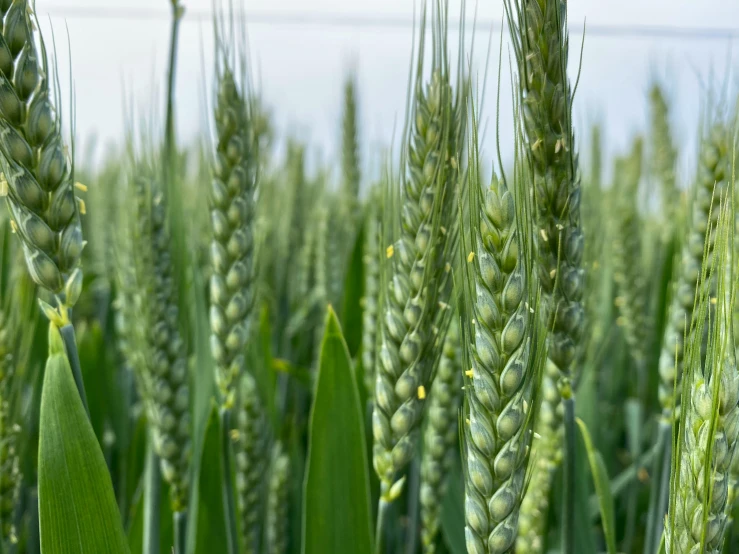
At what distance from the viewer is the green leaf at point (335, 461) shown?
3.60ft

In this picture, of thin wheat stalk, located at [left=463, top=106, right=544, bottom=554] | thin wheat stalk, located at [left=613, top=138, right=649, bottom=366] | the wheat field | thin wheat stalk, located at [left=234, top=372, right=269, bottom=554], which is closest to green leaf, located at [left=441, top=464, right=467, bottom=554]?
the wheat field

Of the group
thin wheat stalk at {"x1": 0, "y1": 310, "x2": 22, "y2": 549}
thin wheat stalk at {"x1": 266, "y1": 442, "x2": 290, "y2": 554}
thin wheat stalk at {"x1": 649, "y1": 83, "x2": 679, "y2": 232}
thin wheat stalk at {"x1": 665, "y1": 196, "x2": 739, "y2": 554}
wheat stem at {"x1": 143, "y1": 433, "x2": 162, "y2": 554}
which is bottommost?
thin wheat stalk at {"x1": 266, "y1": 442, "x2": 290, "y2": 554}

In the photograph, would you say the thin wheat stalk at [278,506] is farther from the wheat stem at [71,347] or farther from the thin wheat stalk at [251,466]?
the wheat stem at [71,347]

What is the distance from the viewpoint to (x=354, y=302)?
2.01m

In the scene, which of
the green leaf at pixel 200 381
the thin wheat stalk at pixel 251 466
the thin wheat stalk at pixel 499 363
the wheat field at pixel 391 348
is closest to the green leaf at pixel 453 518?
the wheat field at pixel 391 348

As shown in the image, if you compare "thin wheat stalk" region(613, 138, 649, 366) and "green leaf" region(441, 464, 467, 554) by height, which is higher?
"thin wheat stalk" region(613, 138, 649, 366)

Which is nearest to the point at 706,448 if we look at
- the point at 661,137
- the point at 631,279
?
the point at 631,279

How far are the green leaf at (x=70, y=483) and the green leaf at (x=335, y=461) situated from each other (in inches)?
12.9

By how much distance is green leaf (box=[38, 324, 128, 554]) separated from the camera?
859 mm

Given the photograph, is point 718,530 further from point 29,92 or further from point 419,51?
point 29,92

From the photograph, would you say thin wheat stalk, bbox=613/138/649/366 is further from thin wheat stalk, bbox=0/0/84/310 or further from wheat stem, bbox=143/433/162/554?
thin wheat stalk, bbox=0/0/84/310

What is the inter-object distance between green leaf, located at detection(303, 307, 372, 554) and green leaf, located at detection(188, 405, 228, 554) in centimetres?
21

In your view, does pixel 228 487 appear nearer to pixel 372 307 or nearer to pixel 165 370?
pixel 165 370

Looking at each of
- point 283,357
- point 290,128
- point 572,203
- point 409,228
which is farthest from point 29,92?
point 290,128
